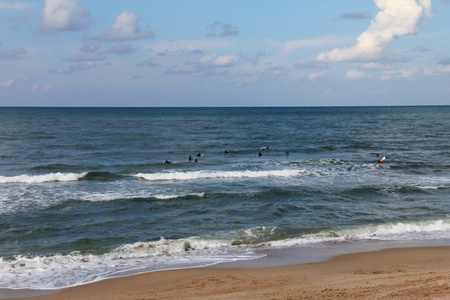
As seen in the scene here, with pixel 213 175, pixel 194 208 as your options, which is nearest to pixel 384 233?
pixel 194 208

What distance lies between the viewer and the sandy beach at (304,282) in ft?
29.8

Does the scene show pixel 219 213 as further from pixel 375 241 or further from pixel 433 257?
pixel 433 257

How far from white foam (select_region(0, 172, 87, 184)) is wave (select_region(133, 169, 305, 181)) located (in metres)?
4.29

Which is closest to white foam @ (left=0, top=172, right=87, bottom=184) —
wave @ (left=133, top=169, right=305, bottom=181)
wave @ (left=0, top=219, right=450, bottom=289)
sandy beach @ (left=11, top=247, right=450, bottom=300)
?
wave @ (left=133, top=169, right=305, bottom=181)

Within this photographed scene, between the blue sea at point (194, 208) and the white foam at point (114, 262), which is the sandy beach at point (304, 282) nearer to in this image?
the white foam at point (114, 262)

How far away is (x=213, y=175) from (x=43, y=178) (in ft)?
37.8

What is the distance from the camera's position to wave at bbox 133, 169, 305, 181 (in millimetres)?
27172

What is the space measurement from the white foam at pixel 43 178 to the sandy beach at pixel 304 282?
1750 cm

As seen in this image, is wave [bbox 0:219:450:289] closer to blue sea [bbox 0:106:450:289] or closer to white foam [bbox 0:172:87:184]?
blue sea [bbox 0:106:450:289]

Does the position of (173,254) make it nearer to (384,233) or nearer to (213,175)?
(384,233)

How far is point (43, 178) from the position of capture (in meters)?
26.8

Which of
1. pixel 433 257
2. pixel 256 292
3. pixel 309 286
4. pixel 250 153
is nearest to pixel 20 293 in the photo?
pixel 256 292

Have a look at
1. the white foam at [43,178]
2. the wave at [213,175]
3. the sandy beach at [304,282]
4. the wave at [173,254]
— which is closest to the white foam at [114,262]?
the wave at [173,254]

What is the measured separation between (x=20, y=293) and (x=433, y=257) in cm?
1257
